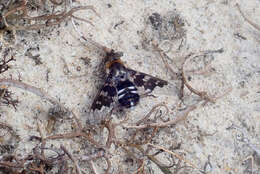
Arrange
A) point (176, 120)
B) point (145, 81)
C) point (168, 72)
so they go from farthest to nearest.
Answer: point (168, 72), point (145, 81), point (176, 120)

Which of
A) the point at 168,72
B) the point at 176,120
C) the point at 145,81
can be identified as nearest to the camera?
the point at 176,120

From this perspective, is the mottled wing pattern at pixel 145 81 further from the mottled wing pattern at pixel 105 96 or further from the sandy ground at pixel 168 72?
the mottled wing pattern at pixel 105 96

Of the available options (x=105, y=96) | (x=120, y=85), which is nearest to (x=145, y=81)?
(x=120, y=85)

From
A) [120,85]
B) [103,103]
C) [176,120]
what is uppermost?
[120,85]

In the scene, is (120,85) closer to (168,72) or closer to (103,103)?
(103,103)

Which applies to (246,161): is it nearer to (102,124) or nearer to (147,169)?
(147,169)

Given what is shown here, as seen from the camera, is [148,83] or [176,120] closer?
[176,120]

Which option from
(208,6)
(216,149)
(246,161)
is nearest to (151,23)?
(208,6)

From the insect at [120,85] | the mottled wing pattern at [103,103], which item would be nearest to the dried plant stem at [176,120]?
the insect at [120,85]
